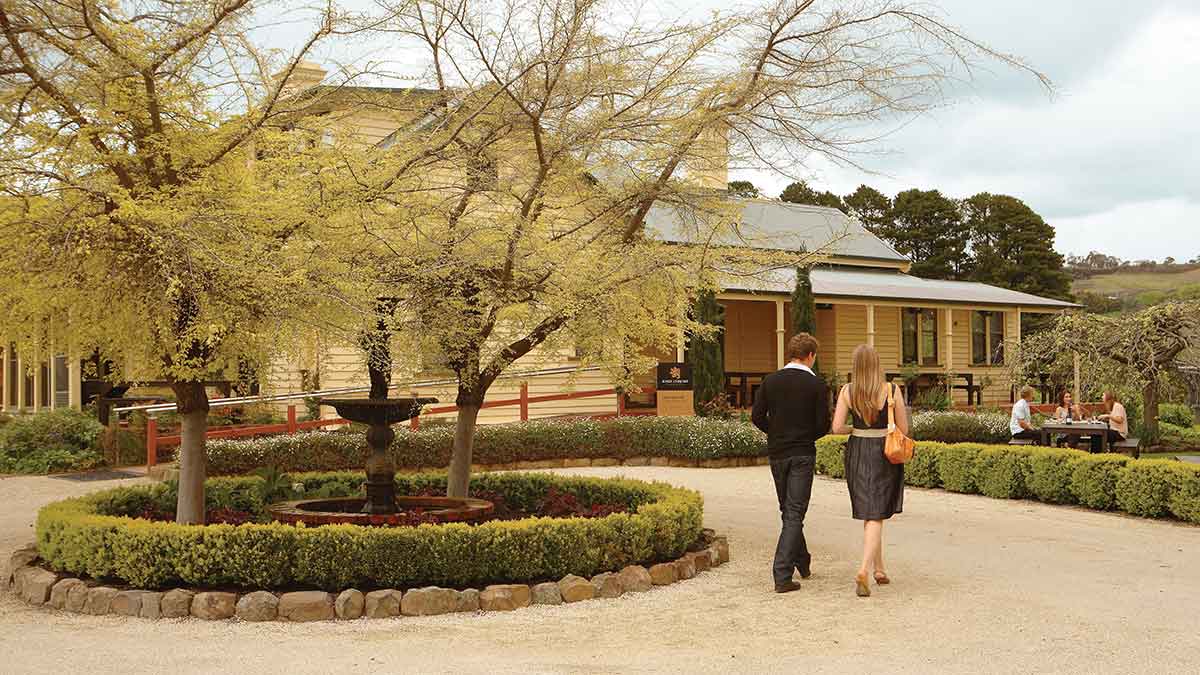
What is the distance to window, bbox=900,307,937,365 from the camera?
29.6 metres

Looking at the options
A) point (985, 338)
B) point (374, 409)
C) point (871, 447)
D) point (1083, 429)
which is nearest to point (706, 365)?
point (1083, 429)

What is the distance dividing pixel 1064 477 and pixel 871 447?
7.06 meters

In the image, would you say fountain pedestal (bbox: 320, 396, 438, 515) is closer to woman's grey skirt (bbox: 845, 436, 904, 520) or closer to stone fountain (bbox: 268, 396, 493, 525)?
stone fountain (bbox: 268, 396, 493, 525)

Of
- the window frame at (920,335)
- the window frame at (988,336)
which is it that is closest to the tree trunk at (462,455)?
the window frame at (920,335)

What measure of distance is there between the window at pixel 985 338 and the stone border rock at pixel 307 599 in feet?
84.1

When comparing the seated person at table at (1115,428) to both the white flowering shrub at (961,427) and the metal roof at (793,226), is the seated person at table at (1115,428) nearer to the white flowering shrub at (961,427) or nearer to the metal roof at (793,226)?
the metal roof at (793,226)

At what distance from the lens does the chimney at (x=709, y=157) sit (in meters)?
10.5

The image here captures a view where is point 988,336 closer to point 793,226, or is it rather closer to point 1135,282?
point 793,226

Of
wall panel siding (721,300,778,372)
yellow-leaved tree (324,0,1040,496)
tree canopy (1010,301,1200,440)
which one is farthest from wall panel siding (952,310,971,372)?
yellow-leaved tree (324,0,1040,496)

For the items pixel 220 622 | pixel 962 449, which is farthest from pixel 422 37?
pixel 962 449

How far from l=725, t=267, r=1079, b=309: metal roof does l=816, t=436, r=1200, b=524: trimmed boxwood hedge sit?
29.4 ft

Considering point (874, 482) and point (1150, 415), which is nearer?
point (874, 482)

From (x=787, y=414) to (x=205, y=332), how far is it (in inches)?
177

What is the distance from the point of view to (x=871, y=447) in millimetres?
7840
